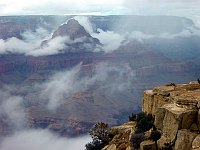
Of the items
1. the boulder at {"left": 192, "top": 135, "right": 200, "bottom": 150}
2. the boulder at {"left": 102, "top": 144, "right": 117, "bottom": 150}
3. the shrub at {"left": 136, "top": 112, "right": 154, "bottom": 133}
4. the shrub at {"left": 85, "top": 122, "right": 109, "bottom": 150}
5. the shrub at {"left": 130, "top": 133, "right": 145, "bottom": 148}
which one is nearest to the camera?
the boulder at {"left": 192, "top": 135, "right": 200, "bottom": 150}

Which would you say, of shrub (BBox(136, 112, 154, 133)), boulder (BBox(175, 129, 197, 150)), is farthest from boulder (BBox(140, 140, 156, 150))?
shrub (BBox(136, 112, 154, 133))

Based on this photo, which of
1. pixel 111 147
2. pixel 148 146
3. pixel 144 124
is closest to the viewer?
pixel 148 146

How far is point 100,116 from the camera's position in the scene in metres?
180

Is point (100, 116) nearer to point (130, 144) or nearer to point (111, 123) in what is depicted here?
point (111, 123)

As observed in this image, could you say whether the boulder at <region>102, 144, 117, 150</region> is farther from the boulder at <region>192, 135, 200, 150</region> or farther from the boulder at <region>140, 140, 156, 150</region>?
the boulder at <region>192, 135, 200, 150</region>

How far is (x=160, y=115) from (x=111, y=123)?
135 metres

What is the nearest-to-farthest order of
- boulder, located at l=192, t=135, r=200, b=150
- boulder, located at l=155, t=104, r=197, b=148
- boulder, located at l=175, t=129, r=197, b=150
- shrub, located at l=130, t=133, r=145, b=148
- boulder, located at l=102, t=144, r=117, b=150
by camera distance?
boulder, located at l=192, t=135, r=200, b=150, boulder, located at l=175, t=129, r=197, b=150, boulder, located at l=155, t=104, r=197, b=148, shrub, located at l=130, t=133, r=145, b=148, boulder, located at l=102, t=144, r=117, b=150

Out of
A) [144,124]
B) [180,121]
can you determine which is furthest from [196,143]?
[144,124]

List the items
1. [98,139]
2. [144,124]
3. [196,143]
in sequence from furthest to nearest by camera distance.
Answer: [98,139] < [144,124] < [196,143]

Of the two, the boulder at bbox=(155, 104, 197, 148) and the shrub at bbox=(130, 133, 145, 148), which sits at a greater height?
the boulder at bbox=(155, 104, 197, 148)

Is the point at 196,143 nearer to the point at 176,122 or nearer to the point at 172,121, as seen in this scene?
the point at 176,122

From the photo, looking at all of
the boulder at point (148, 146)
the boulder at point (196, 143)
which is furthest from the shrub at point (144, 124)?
the boulder at point (196, 143)

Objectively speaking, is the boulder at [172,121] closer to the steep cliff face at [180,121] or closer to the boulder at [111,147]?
the steep cliff face at [180,121]

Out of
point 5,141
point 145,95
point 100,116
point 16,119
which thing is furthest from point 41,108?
point 145,95
